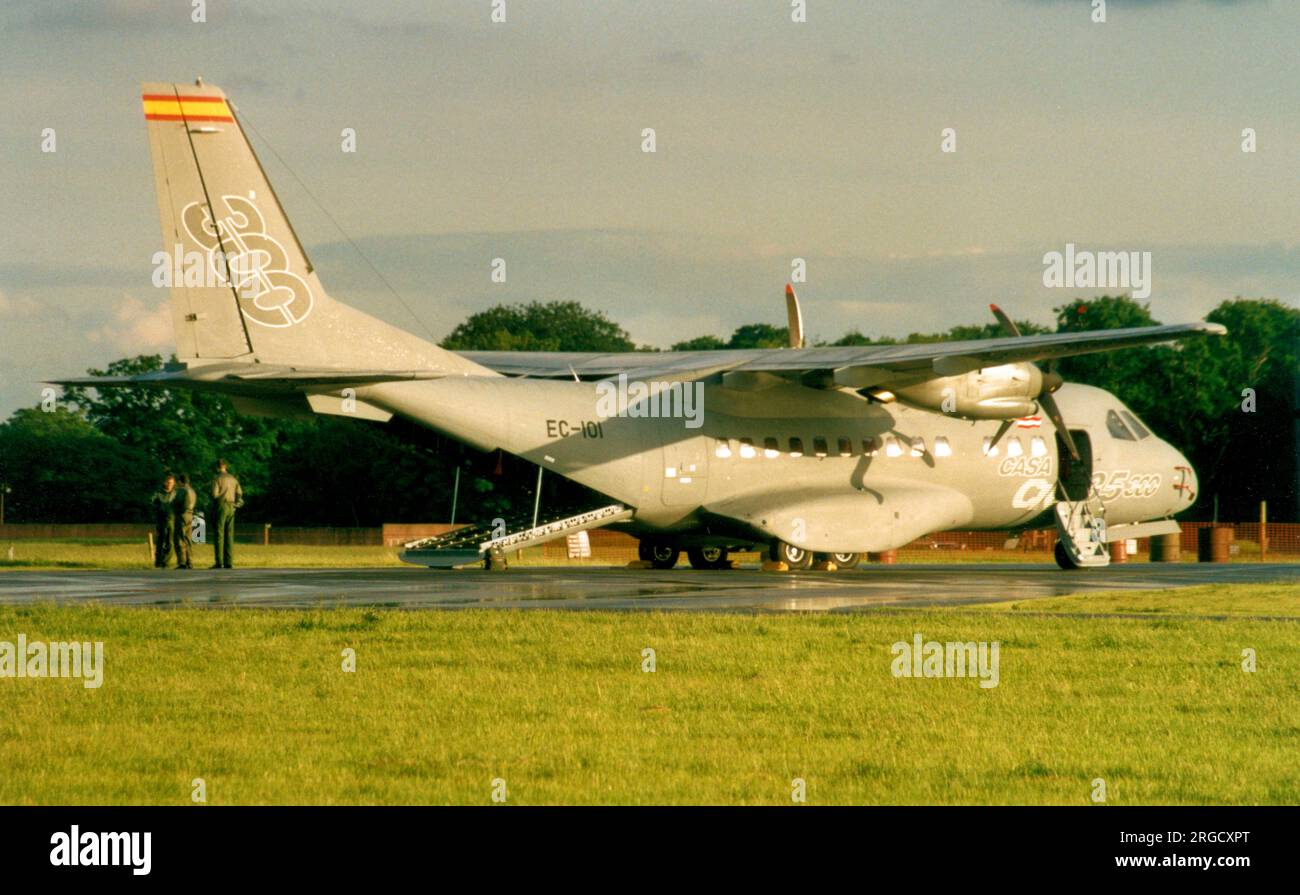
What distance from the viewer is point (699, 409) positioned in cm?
2789

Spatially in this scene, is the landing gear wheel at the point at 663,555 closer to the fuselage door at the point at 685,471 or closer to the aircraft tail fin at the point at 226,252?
the fuselage door at the point at 685,471

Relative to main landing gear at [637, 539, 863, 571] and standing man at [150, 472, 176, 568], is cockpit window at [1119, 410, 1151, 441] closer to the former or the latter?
main landing gear at [637, 539, 863, 571]

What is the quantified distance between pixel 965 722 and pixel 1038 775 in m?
1.58

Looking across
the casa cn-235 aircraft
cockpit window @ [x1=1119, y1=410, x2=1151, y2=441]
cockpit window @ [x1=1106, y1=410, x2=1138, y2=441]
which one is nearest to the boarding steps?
the casa cn-235 aircraft

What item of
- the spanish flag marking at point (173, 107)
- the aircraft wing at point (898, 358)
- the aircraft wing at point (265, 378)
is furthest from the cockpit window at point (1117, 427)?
the spanish flag marking at point (173, 107)

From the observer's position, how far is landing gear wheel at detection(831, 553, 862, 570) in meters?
28.8

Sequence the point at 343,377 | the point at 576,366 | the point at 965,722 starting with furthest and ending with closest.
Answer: the point at 576,366
the point at 343,377
the point at 965,722

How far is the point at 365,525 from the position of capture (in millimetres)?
79625

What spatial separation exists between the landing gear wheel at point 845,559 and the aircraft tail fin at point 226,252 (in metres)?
10.1

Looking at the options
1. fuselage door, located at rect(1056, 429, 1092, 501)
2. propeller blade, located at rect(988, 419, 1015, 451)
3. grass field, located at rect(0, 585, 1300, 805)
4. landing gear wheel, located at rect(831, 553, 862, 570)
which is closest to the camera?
grass field, located at rect(0, 585, 1300, 805)

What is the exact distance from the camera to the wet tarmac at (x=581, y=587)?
60.6 ft

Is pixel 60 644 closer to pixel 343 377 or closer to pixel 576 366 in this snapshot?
pixel 343 377

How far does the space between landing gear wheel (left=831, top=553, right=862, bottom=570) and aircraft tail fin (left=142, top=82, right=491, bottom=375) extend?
33.3 feet

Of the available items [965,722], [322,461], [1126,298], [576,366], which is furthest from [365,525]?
[965,722]
